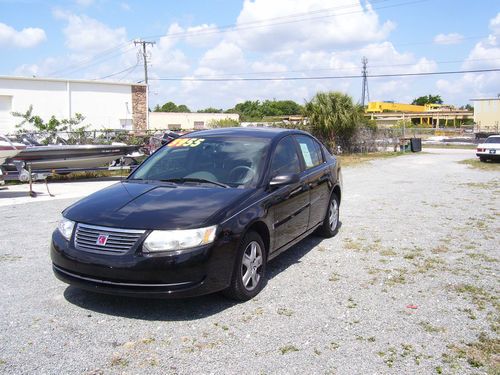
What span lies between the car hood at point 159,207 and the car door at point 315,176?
1.62 meters

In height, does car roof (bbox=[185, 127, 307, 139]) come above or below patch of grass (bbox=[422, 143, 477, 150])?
above

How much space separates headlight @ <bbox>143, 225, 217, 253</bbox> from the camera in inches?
158

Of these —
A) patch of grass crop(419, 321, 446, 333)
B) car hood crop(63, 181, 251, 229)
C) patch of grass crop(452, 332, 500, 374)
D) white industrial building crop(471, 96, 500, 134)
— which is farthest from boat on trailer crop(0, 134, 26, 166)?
white industrial building crop(471, 96, 500, 134)

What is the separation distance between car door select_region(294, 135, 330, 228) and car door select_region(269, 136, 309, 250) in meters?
0.19

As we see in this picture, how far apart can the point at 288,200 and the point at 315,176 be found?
3.53ft

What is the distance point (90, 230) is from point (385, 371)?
2598mm

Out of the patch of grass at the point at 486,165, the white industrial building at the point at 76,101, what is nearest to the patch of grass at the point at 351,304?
the patch of grass at the point at 486,165

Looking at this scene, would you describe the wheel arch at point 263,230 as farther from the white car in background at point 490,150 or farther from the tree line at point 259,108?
the tree line at point 259,108

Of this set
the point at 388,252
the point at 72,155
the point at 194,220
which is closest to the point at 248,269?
the point at 194,220

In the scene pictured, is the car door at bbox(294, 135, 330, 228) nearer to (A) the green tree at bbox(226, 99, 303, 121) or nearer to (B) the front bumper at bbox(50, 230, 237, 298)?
(B) the front bumper at bbox(50, 230, 237, 298)

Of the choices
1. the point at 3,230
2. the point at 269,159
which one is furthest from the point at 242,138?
the point at 3,230

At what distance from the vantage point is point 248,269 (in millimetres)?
4664

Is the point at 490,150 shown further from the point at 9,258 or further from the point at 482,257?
the point at 9,258

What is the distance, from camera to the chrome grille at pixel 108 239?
4059 mm
